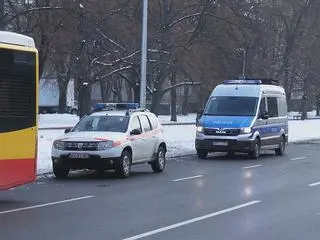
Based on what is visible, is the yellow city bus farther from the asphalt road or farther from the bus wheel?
the bus wheel

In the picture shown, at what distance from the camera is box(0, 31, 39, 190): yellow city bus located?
11492mm

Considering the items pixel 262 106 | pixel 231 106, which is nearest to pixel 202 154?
pixel 231 106

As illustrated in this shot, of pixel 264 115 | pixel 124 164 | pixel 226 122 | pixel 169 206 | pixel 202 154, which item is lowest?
pixel 202 154

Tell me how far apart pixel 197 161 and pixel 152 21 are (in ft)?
49.7

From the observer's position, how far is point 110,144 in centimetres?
1642

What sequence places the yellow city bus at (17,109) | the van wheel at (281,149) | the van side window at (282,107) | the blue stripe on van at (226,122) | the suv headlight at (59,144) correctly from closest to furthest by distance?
the yellow city bus at (17,109)
the suv headlight at (59,144)
the blue stripe on van at (226,122)
the van wheel at (281,149)
the van side window at (282,107)

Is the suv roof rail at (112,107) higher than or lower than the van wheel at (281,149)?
higher

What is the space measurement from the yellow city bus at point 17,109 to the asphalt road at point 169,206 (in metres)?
0.62

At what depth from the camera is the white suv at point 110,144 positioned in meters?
16.4

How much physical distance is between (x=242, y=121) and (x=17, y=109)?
43.2ft

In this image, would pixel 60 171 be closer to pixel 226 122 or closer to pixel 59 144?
pixel 59 144

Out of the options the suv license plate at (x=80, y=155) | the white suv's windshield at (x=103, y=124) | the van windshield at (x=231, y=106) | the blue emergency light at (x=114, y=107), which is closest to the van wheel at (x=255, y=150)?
the van windshield at (x=231, y=106)

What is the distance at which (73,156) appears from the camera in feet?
53.7

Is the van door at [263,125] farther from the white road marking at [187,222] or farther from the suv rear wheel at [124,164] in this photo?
the white road marking at [187,222]
